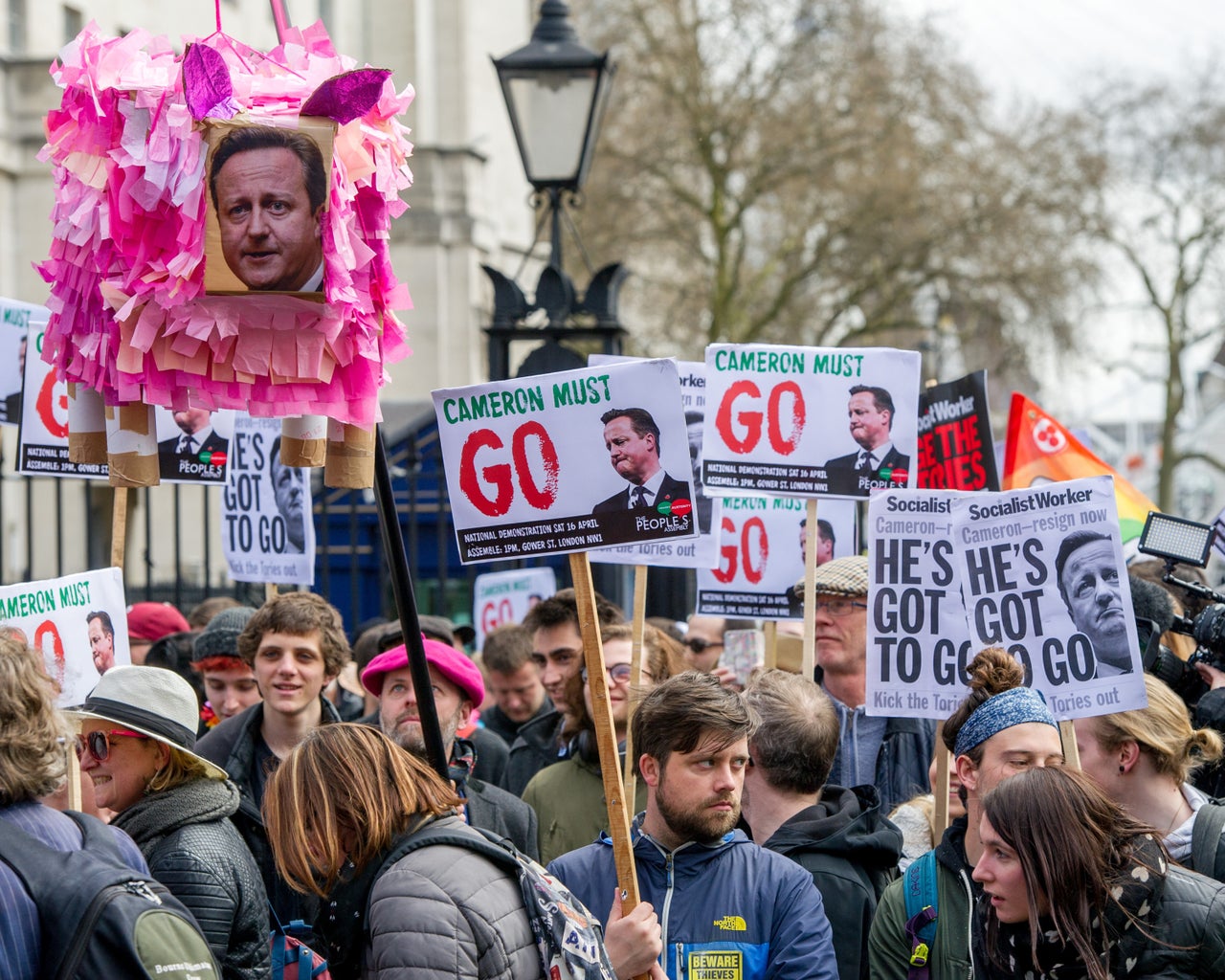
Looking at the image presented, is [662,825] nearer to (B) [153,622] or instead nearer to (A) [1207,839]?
(A) [1207,839]

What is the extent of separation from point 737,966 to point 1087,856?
98 centimetres

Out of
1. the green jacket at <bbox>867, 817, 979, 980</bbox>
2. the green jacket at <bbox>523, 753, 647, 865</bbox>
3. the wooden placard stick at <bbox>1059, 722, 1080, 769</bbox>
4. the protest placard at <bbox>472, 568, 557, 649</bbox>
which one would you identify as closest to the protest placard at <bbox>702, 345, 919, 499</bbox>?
the green jacket at <bbox>523, 753, 647, 865</bbox>

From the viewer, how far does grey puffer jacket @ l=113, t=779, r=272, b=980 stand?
383 cm

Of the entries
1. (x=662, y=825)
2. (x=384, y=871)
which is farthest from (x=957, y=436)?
(x=384, y=871)

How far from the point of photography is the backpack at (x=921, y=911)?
3830mm

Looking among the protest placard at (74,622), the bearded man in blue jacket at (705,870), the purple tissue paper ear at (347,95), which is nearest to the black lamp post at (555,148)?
the protest placard at (74,622)

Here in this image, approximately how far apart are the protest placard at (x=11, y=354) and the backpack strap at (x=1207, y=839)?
15.0 feet

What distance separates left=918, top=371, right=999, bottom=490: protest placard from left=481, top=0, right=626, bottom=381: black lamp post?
5.43 feet

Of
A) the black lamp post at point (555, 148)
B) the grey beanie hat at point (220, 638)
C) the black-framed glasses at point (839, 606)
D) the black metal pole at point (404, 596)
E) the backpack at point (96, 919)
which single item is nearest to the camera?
the backpack at point (96, 919)

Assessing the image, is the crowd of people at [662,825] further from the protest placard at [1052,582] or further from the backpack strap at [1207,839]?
the protest placard at [1052,582]

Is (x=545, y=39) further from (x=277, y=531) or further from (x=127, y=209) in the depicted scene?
(x=127, y=209)

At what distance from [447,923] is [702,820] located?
0.98 m

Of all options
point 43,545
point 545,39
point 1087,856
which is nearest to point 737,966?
point 1087,856

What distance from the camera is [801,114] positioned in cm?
2689
